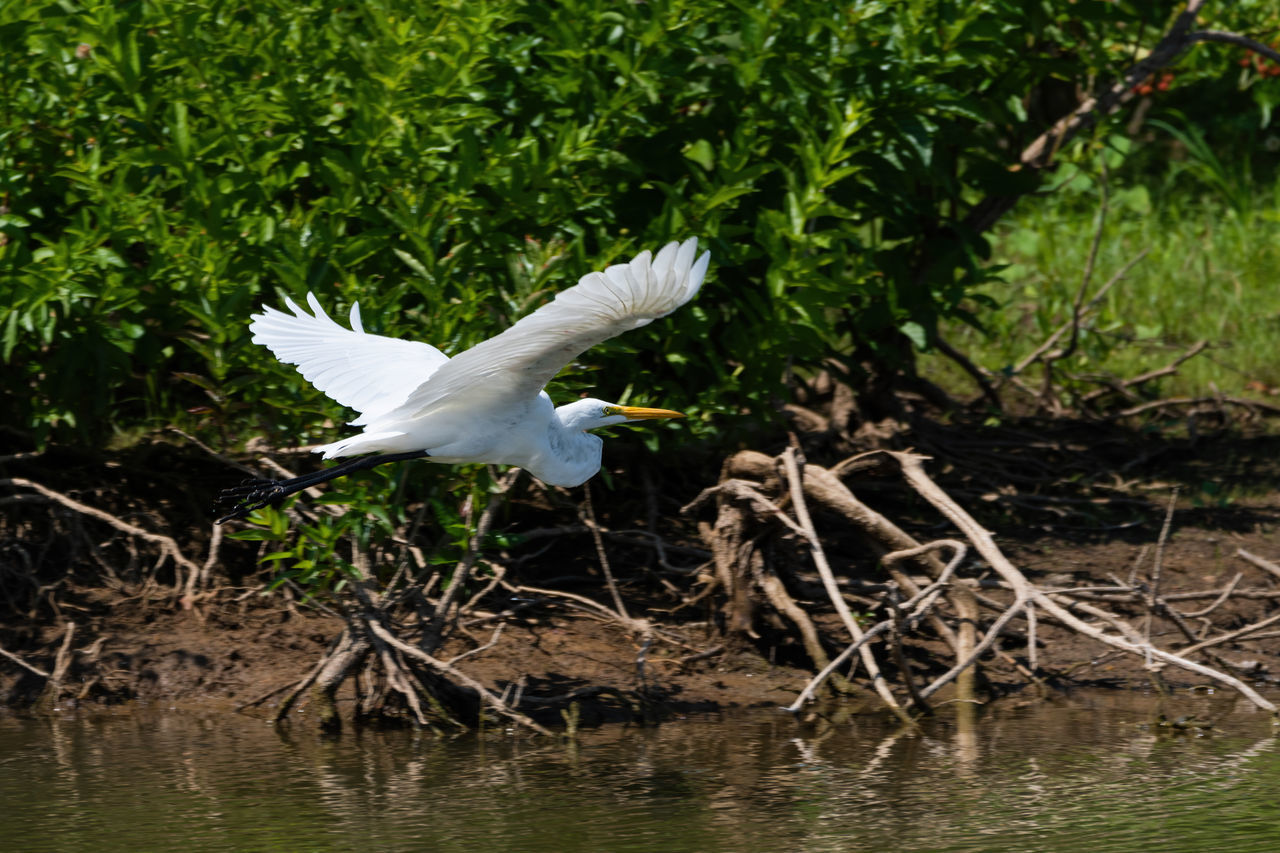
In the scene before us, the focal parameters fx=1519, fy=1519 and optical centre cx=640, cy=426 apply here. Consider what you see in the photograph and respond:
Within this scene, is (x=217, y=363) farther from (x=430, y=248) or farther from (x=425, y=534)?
(x=425, y=534)

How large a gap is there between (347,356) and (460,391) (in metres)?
0.66

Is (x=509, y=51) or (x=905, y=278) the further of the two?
(x=905, y=278)

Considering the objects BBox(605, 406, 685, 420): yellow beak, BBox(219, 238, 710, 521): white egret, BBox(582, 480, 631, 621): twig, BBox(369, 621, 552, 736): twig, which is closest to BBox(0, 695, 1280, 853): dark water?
BBox(369, 621, 552, 736): twig

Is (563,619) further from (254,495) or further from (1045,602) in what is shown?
(1045,602)

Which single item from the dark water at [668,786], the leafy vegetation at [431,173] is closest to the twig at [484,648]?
the dark water at [668,786]

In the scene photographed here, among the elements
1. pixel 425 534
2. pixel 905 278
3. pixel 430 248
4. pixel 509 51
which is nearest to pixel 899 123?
pixel 905 278

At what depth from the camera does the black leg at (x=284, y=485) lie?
5.11m

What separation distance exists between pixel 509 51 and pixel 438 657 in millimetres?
2425

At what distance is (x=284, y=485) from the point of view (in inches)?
206

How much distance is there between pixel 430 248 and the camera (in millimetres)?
5520

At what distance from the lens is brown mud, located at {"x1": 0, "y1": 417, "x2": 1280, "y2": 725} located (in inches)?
240

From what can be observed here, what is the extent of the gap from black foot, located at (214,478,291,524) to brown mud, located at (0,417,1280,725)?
0.90 m

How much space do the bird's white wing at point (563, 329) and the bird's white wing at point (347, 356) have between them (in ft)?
0.97

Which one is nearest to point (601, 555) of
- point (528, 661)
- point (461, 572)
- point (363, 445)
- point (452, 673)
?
point (528, 661)
